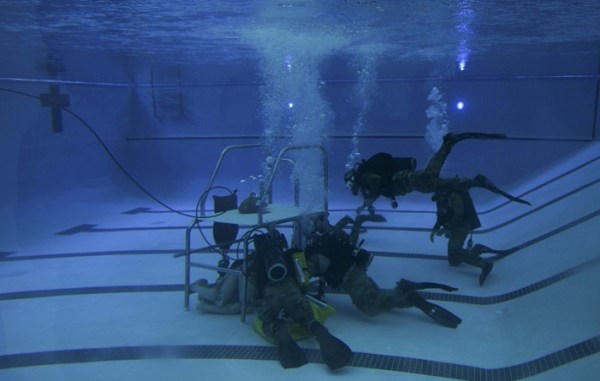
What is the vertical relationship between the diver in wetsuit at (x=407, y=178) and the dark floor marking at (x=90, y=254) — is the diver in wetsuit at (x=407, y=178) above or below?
above

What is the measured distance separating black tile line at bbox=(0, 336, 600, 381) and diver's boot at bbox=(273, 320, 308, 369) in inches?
5.8

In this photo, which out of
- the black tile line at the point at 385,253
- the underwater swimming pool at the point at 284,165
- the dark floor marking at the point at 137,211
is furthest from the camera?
the dark floor marking at the point at 137,211

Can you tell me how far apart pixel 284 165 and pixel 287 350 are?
10689mm

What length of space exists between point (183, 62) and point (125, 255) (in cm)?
843

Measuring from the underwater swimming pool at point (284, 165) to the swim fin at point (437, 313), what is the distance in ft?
0.40

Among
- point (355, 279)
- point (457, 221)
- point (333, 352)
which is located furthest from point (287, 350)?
point (457, 221)

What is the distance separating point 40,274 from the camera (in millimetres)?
6781

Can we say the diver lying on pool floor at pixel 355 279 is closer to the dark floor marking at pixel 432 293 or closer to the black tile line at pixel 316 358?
the dark floor marking at pixel 432 293

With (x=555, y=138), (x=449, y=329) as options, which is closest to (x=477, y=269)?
(x=449, y=329)

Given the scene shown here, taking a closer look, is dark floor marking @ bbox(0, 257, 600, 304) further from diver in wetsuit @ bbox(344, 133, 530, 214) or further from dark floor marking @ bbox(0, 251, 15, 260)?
dark floor marking @ bbox(0, 251, 15, 260)

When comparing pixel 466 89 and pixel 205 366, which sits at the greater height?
pixel 466 89

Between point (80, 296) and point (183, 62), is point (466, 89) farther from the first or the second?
point (80, 296)

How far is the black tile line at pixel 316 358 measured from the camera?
370 cm

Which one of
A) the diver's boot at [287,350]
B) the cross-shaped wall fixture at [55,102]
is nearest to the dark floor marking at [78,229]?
the cross-shaped wall fixture at [55,102]
